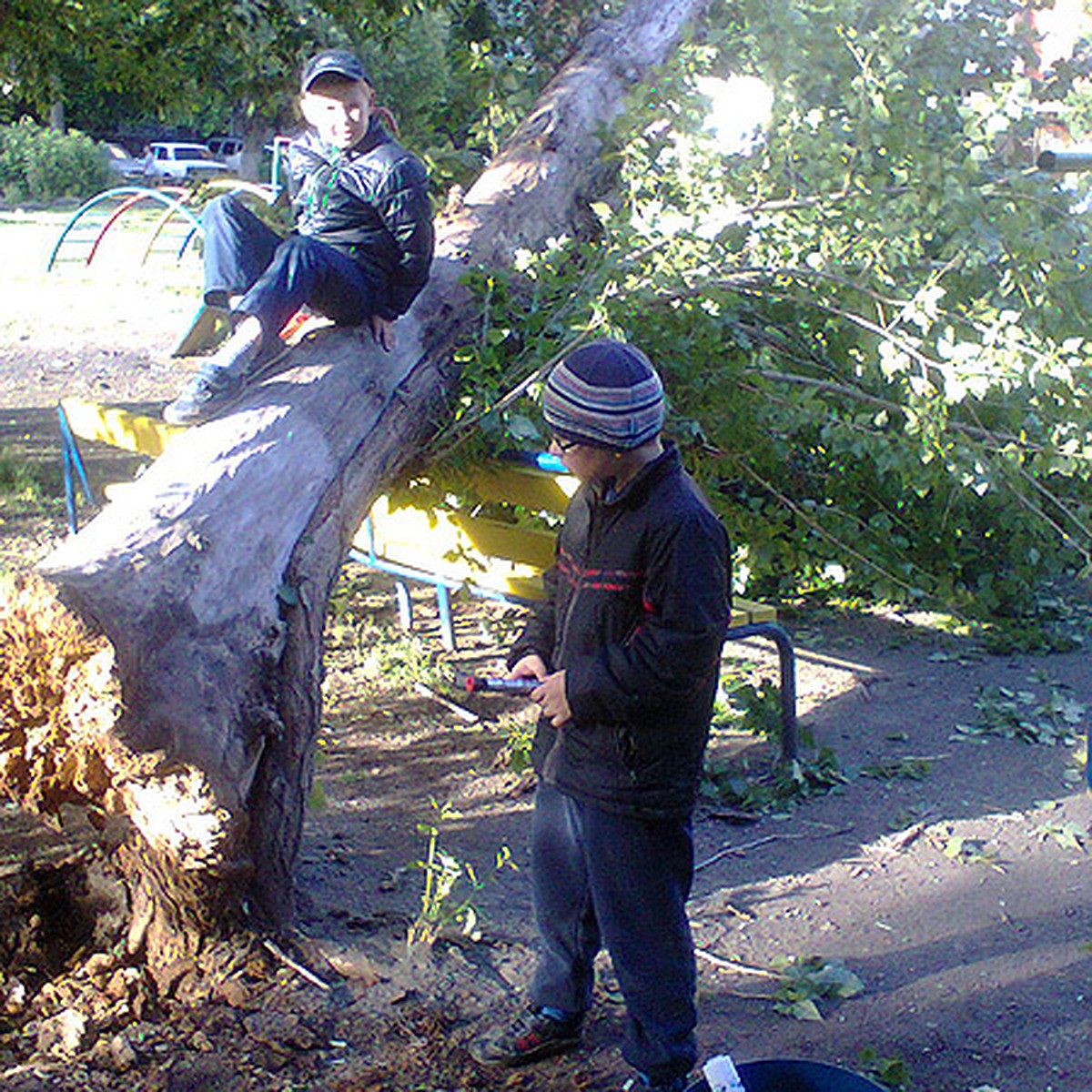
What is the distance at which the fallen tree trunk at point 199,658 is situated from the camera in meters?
2.90

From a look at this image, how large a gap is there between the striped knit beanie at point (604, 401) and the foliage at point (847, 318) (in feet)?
6.28

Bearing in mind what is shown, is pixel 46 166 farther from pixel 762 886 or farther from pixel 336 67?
pixel 762 886

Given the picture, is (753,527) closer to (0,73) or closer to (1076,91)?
(1076,91)

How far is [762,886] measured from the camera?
386 cm

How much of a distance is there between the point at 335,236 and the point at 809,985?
2704mm

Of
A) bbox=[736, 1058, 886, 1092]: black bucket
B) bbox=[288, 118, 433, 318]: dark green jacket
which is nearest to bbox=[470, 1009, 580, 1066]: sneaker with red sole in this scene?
bbox=[736, 1058, 886, 1092]: black bucket

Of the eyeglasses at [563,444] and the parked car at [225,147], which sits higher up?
the eyeglasses at [563,444]

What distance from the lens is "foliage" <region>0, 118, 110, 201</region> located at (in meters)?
31.5

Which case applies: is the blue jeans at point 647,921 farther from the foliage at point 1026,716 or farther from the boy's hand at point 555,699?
the foliage at point 1026,716

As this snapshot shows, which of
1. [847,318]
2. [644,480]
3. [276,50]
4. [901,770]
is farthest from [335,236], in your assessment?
[276,50]

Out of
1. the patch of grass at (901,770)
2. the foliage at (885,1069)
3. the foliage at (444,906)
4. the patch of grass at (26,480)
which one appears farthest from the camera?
the patch of grass at (26,480)

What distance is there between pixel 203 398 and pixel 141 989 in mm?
1657

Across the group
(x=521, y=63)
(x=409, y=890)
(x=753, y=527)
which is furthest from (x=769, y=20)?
(x=409, y=890)

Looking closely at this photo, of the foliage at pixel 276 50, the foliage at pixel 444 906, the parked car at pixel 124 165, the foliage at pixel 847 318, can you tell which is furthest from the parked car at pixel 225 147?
the foliage at pixel 444 906
